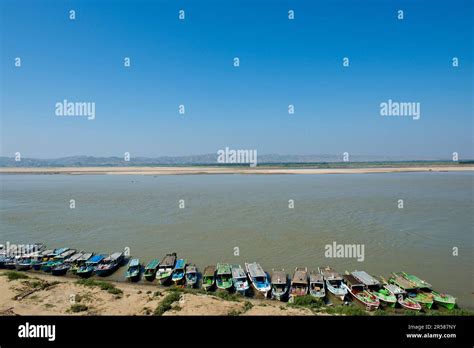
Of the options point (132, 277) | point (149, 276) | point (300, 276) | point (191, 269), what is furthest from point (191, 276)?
point (300, 276)

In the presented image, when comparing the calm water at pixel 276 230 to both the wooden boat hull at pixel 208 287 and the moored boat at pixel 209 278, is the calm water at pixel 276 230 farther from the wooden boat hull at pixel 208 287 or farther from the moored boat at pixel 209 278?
the wooden boat hull at pixel 208 287

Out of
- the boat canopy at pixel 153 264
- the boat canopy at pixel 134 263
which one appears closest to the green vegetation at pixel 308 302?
the boat canopy at pixel 153 264

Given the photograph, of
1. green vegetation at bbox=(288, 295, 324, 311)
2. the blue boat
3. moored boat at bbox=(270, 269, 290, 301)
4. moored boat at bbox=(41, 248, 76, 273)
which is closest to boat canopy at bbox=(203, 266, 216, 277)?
moored boat at bbox=(270, 269, 290, 301)

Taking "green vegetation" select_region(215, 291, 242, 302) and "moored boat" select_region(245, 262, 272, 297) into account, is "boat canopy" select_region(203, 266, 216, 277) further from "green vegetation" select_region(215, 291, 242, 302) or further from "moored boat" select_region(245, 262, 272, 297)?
"moored boat" select_region(245, 262, 272, 297)

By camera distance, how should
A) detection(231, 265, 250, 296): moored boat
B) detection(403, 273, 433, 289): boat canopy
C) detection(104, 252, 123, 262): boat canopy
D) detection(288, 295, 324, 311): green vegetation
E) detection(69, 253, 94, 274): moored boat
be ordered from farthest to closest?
detection(104, 252, 123, 262): boat canopy
detection(69, 253, 94, 274): moored boat
detection(231, 265, 250, 296): moored boat
detection(403, 273, 433, 289): boat canopy
detection(288, 295, 324, 311): green vegetation
